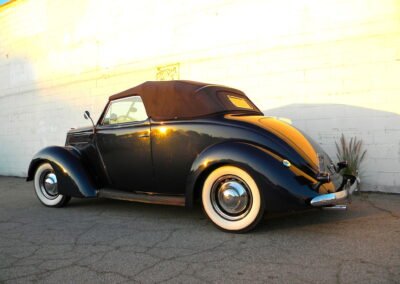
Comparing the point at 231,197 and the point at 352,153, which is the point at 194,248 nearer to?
the point at 231,197

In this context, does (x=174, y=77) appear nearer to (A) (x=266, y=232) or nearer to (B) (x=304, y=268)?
(A) (x=266, y=232)

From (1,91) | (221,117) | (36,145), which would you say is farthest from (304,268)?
(1,91)

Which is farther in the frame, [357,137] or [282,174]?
[357,137]

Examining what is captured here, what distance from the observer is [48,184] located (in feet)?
17.9

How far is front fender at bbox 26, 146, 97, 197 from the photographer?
16.0ft

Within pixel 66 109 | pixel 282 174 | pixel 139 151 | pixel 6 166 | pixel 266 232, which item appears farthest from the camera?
pixel 6 166

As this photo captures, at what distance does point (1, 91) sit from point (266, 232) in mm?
11468

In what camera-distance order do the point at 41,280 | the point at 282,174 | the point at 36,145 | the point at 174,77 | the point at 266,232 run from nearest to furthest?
the point at 41,280 → the point at 282,174 → the point at 266,232 → the point at 174,77 → the point at 36,145

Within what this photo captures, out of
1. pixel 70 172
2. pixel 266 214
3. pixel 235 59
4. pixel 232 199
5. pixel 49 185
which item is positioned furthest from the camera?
pixel 235 59

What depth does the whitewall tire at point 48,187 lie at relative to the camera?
17.6ft

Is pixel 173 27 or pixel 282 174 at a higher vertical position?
pixel 173 27

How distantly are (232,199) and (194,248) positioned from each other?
65 centimetres

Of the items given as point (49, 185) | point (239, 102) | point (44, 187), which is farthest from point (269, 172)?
point (44, 187)

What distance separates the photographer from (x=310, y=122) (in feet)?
21.0
